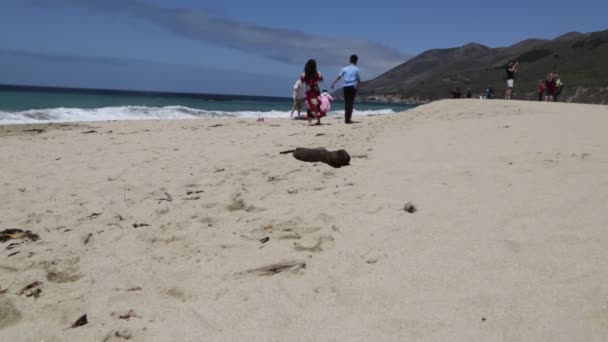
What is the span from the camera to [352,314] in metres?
1.72

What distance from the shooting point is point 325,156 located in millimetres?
4211

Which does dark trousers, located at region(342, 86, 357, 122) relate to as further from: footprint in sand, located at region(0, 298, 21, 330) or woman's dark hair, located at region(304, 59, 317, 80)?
footprint in sand, located at region(0, 298, 21, 330)

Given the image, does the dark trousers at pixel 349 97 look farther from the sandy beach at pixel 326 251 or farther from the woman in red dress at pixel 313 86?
the sandy beach at pixel 326 251

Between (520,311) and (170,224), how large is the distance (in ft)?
7.09

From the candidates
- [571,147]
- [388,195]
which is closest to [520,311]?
[388,195]

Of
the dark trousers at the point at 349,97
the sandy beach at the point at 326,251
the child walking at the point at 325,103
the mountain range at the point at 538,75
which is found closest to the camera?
the sandy beach at the point at 326,251

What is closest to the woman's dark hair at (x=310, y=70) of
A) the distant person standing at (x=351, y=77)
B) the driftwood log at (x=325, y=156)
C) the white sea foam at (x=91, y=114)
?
the distant person standing at (x=351, y=77)

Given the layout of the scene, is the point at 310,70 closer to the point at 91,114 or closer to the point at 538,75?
the point at 91,114

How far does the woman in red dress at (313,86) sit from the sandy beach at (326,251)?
17.6ft

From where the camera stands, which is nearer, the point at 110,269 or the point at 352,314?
the point at 352,314

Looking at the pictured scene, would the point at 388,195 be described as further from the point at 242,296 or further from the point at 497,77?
the point at 497,77

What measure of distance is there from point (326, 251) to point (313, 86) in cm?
759

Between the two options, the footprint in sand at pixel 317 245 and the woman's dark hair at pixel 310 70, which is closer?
the footprint in sand at pixel 317 245

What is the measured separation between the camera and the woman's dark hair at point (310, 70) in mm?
9195
